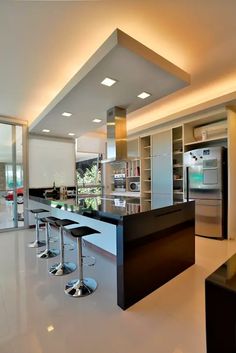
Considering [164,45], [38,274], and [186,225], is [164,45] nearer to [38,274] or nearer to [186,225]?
[186,225]

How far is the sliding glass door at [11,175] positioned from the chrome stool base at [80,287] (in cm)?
341

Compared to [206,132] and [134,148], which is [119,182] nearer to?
[134,148]

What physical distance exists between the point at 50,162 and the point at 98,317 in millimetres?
4519

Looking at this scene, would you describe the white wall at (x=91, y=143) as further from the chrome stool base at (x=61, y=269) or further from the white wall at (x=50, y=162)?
the chrome stool base at (x=61, y=269)

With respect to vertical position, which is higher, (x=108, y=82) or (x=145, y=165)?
(x=108, y=82)

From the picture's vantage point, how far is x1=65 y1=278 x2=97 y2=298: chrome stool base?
7.38 feet

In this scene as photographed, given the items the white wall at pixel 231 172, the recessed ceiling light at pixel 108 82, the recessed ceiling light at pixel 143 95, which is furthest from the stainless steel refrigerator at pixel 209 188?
the recessed ceiling light at pixel 108 82

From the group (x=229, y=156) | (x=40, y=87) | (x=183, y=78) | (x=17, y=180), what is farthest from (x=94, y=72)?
(x=17, y=180)

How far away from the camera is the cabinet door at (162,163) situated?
5.12 meters

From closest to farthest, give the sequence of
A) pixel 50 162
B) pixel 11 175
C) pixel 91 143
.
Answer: pixel 11 175 → pixel 50 162 → pixel 91 143

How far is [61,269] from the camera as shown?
2.80 metres

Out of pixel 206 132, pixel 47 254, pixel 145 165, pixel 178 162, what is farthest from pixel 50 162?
pixel 206 132

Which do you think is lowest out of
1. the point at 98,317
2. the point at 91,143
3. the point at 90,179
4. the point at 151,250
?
the point at 98,317

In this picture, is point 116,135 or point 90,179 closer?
point 116,135
